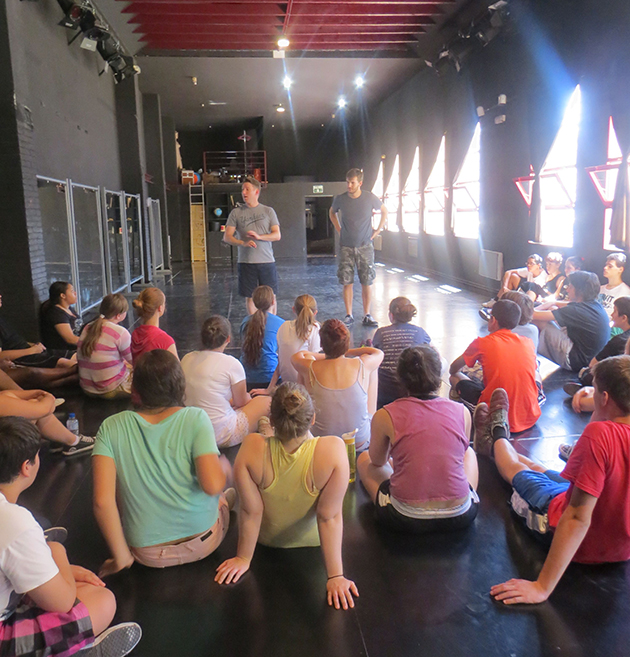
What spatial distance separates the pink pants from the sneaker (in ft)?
1.30

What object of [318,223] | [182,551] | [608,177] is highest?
[608,177]

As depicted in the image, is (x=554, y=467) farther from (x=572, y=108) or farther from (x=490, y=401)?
(x=572, y=108)

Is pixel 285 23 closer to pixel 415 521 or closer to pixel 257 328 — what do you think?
pixel 257 328

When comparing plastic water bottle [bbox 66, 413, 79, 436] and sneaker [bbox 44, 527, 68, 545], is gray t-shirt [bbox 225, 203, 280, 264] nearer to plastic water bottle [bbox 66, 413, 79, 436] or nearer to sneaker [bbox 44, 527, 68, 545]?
plastic water bottle [bbox 66, 413, 79, 436]

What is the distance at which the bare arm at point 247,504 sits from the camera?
194cm

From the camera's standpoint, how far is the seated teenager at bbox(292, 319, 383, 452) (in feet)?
9.06

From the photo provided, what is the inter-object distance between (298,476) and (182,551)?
55 centimetres

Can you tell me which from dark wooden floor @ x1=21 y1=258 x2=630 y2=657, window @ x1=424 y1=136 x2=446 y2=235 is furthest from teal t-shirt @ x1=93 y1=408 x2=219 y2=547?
window @ x1=424 y1=136 x2=446 y2=235

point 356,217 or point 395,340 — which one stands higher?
point 356,217

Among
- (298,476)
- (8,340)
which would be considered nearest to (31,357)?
(8,340)

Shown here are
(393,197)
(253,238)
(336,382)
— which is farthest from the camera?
(393,197)

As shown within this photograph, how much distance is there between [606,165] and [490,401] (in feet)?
13.1

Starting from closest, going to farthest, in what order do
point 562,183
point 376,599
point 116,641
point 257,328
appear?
point 116,641 → point 376,599 → point 257,328 → point 562,183

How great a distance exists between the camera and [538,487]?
2.32m
